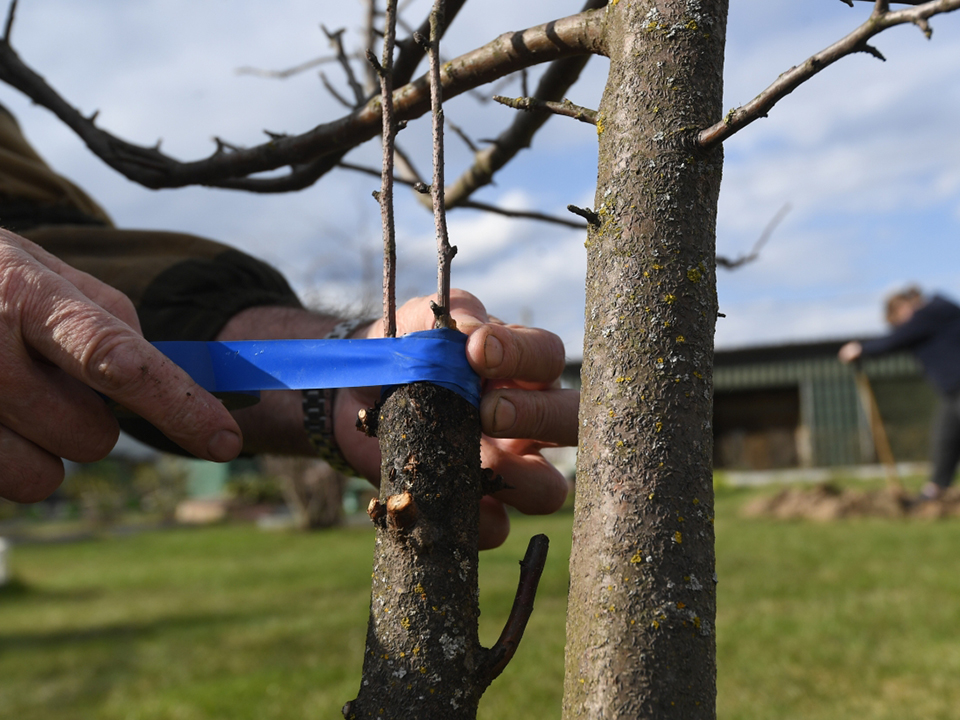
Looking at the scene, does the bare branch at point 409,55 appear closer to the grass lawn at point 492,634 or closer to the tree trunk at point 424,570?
the tree trunk at point 424,570

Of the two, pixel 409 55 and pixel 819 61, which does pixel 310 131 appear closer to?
pixel 409 55

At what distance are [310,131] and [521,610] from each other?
40.9 inches

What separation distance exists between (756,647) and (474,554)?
14.7ft

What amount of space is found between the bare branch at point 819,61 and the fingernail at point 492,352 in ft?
1.25

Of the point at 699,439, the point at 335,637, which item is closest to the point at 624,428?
the point at 699,439

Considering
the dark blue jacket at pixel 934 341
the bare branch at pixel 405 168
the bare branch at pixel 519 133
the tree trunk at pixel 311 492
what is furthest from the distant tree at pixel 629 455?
the tree trunk at pixel 311 492

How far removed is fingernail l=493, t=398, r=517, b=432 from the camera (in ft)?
3.79

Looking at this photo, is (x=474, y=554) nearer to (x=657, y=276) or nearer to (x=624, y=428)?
(x=624, y=428)

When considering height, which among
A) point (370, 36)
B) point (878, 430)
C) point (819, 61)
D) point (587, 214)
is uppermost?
point (370, 36)

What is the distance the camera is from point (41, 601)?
8773mm

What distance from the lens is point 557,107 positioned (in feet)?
3.74

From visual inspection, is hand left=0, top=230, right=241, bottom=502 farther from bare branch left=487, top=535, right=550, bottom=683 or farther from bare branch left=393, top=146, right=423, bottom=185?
bare branch left=393, top=146, right=423, bottom=185

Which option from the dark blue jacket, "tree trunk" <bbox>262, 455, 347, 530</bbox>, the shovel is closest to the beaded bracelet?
the dark blue jacket

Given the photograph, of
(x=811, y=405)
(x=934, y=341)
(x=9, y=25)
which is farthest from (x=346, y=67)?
(x=811, y=405)
